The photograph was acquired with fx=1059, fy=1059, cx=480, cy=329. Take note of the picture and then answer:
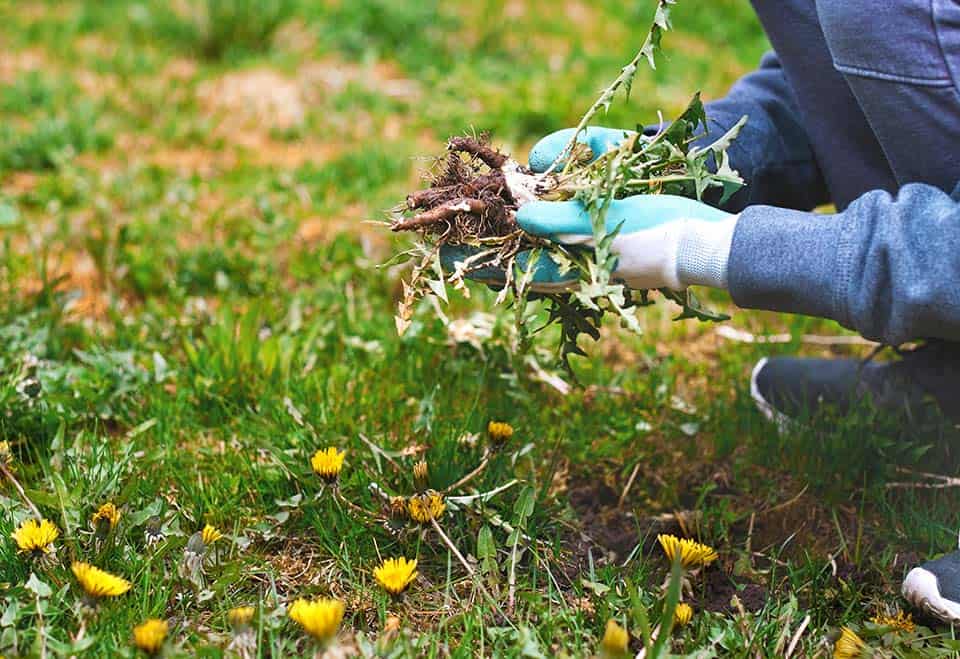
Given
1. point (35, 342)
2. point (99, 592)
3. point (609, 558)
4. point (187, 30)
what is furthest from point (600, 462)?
point (187, 30)

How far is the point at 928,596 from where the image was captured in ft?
5.27

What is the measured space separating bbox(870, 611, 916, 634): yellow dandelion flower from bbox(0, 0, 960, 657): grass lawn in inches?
0.6

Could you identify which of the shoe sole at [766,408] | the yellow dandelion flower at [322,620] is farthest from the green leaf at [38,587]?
the shoe sole at [766,408]

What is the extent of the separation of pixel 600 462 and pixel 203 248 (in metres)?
1.22

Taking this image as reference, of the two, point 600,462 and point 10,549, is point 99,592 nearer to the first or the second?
point 10,549

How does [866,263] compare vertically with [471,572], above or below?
above

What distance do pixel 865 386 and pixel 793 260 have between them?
2.77ft

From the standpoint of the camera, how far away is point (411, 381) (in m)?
2.19

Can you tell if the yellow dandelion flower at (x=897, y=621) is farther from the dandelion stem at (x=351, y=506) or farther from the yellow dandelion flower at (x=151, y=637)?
the yellow dandelion flower at (x=151, y=637)

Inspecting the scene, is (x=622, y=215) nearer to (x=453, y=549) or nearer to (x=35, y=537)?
(x=453, y=549)

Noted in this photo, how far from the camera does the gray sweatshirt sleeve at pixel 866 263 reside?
1.47m

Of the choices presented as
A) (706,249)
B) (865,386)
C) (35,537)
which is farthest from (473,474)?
(865,386)

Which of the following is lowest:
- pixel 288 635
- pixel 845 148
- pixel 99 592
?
pixel 288 635

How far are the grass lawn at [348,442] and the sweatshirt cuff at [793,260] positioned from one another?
1.39 ft
